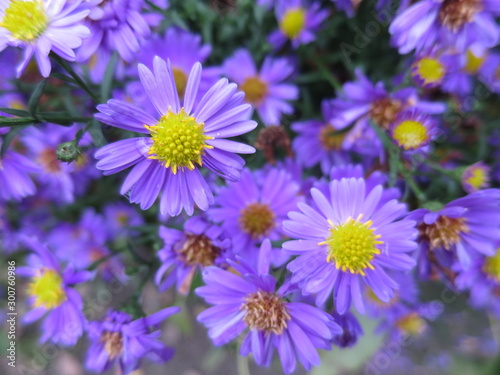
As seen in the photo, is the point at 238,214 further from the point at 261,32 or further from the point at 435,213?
the point at 261,32

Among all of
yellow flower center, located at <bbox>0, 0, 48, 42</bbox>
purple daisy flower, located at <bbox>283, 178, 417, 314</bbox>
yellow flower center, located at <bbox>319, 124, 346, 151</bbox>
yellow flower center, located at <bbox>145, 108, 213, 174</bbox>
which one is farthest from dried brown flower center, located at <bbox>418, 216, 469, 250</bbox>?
yellow flower center, located at <bbox>0, 0, 48, 42</bbox>

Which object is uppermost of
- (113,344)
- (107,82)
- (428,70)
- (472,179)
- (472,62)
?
(472,62)

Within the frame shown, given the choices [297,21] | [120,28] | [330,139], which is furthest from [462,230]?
[120,28]

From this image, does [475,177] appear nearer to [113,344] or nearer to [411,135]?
[411,135]

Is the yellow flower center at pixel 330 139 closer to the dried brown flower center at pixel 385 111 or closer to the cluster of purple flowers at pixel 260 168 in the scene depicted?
the cluster of purple flowers at pixel 260 168

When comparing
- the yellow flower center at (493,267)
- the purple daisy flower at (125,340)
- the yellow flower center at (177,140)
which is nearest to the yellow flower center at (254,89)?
the yellow flower center at (177,140)

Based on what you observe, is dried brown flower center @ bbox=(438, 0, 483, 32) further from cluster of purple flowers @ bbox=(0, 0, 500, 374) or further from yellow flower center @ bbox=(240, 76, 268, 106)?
yellow flower center @ bbox=(240, 76, 268, 106)

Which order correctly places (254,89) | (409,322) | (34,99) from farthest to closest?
(409,322) → (254,89) → (34,99)
